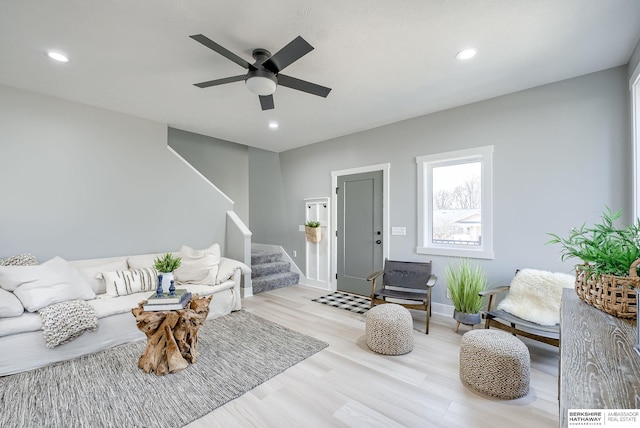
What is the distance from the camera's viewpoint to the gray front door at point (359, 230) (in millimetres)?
4387

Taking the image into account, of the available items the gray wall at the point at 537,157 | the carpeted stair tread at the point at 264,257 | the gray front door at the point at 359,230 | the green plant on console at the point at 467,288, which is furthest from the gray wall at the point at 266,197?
the green plant on console at the point at 467,288

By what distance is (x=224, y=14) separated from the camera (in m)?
1.92

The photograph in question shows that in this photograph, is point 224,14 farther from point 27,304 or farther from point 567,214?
point 567,214

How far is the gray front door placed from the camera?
4.39 m

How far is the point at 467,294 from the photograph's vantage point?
311 centimetres

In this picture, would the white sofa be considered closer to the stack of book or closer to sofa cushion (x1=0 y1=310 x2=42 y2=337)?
sofa cushion (x1=0 y1=310 x2=42 y2=337)

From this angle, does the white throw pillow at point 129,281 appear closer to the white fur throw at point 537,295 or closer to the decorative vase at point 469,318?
the decorative vase at point 469,318

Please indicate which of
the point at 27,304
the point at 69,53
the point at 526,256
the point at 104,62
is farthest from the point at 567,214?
the point at 27,304

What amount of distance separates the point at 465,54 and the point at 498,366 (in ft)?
8.27

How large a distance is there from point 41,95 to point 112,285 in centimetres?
231

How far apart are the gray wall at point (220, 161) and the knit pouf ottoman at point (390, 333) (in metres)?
3.90

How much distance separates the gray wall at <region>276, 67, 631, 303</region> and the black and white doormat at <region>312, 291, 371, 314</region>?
0.90 m

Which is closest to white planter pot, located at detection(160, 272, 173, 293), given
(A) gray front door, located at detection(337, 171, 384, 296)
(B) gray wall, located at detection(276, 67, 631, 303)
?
(A) gray front door, located at detection(337, 171, 384, 296)

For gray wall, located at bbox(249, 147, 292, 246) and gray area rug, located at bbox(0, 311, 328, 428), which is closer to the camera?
gray area rug, located at bbox(0, 311, 328, 428)
